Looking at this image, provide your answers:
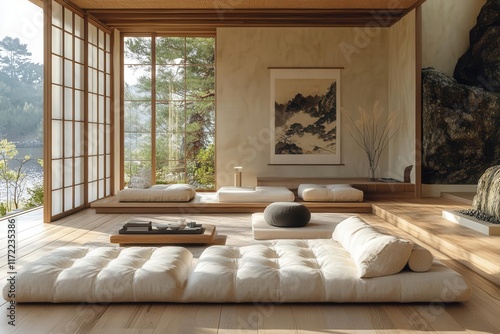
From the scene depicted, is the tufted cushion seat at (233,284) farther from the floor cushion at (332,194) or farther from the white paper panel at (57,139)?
the floor cushion at (332,194)

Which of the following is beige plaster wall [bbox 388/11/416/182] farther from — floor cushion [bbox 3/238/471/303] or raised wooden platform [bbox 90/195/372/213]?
floor cushion [bbox 3/238/471/303]

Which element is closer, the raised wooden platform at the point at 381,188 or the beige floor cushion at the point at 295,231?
the beige floor cushion at the point at 295,231

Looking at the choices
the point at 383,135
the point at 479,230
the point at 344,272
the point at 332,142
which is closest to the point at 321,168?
the point at 332,142

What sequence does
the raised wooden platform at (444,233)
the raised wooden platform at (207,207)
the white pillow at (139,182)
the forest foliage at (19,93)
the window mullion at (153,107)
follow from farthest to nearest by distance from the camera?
the window mullion at (153,107), the forest foliage at (19,93), the white pillow at (139,182), the raised wooden platform at (207,207), the raised wooden platform at (444,233)

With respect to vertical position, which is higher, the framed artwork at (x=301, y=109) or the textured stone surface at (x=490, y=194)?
the framed artwork at (x=301, y=109)

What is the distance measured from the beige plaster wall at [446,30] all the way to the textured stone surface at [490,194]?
3.50m

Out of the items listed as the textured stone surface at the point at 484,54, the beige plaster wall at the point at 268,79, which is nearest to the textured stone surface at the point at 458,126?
Result: the textured stone surface at the point at 484,54

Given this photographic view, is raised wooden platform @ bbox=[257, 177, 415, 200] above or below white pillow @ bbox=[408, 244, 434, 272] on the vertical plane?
above

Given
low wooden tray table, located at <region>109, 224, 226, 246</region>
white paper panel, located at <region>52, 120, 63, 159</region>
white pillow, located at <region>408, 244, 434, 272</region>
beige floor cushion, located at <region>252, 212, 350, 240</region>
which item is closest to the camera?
white pillow, located at <region>408, 244, 434, 272</region>

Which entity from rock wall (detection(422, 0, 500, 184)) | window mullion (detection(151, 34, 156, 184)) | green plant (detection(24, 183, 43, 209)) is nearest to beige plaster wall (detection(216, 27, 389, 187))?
window mullion (detection(151, 34, 156, 184))

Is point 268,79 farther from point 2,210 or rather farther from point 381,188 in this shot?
point 2,210

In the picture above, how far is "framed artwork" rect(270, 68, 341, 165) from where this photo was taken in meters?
9.76

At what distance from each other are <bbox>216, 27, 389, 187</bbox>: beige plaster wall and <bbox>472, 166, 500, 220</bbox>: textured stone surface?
3.90 metres

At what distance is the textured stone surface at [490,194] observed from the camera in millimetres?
5406
